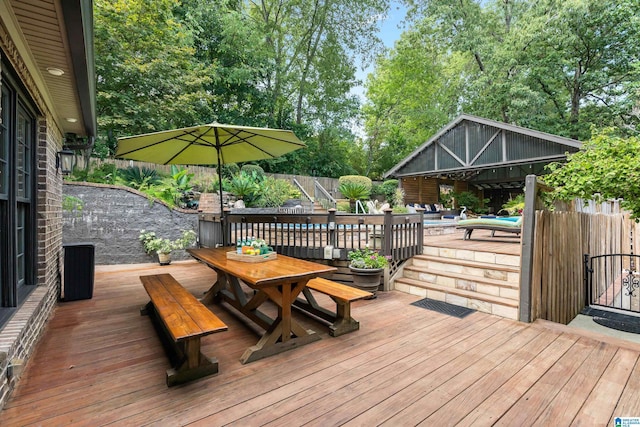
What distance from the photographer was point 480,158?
39.5 feet

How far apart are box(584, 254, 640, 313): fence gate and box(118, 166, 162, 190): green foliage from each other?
968 centimetres

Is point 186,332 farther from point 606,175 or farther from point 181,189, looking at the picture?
point 181,189

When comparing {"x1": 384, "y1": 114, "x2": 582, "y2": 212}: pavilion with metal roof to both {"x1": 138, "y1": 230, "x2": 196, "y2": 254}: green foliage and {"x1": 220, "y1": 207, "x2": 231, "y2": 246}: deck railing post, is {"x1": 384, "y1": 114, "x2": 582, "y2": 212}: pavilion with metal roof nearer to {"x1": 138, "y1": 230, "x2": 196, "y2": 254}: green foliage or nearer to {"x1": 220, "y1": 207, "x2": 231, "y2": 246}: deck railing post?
{"x1": 220, "y1": 207, "x2": 231, "y2": 246}: deck railing post

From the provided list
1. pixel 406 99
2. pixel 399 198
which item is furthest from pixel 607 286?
pixel 406 99

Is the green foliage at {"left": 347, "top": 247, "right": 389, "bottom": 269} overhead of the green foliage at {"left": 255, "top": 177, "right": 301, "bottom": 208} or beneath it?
beneath

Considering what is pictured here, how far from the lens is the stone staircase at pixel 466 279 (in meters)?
3.92

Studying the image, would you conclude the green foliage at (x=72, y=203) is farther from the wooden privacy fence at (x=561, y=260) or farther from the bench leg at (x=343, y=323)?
the wooden privacy fence at (x=561, y=260)

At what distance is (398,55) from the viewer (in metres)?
22.4

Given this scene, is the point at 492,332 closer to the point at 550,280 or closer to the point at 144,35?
the point at 550,280

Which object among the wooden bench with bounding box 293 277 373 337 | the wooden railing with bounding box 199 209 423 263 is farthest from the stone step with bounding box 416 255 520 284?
the wooden bench with bounding box 293 277 373 337

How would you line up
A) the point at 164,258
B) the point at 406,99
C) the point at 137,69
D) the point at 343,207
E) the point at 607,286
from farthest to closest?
the point at 406,99 → the point at 343,207 → the point at 137,69 → the point at 164,258 → the point at 607,286

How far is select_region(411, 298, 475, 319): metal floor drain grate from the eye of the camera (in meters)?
3.86

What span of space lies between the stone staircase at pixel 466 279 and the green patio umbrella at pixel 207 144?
2.77 metres

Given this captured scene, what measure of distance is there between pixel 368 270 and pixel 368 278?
0.42 feet
